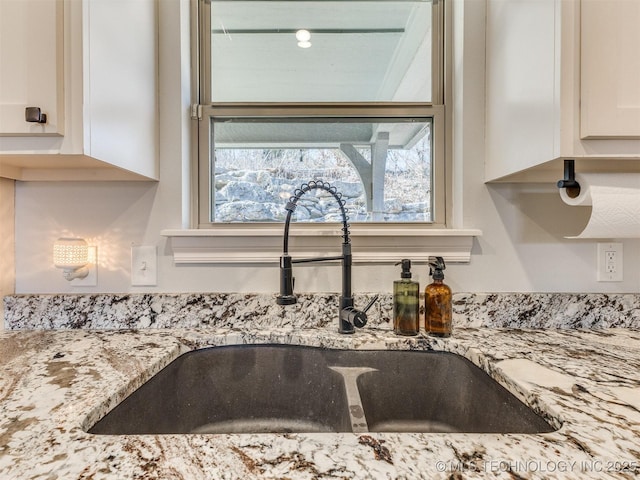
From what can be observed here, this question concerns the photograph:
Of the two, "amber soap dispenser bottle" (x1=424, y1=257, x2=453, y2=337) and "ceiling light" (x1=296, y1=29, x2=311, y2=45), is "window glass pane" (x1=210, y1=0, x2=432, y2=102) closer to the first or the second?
"ceiling light" (x1=296, y1=29, x2=311, y2=45)

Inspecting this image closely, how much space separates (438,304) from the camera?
35.8 inches

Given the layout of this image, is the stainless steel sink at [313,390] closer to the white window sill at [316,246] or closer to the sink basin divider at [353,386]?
the sink basin divider at [353,386]

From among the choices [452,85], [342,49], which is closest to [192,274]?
[342,49]

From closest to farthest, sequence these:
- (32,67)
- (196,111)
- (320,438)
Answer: (320,438)
(32,67)
(196,111)

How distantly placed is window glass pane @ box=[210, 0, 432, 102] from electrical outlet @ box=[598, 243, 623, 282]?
743 mm

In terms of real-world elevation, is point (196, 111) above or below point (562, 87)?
above

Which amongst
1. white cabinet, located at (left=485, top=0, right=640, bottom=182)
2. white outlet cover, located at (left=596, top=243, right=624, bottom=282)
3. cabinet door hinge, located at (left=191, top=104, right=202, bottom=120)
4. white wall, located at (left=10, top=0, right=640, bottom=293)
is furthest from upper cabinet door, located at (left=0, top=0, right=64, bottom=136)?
white outlet cover, located at (left=596, top=243, right=624, bottom=282)

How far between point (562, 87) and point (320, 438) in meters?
0.79

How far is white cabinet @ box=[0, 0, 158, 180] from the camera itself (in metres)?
0.68

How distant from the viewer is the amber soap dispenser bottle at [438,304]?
0.90 metres

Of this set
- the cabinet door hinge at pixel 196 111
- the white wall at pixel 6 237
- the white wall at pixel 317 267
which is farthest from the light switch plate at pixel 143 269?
the cabinet door hinge at pixel 196 111

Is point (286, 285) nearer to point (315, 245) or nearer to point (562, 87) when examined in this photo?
point (315, 245)

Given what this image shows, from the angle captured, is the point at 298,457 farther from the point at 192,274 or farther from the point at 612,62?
the point at 612,62

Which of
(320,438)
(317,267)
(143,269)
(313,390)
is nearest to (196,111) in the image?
(143,269)
